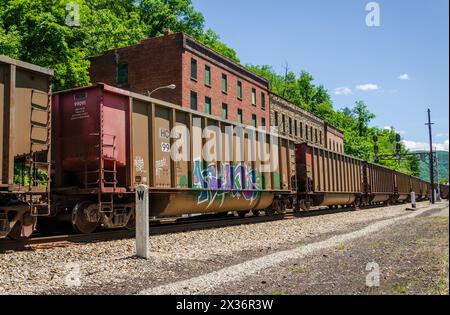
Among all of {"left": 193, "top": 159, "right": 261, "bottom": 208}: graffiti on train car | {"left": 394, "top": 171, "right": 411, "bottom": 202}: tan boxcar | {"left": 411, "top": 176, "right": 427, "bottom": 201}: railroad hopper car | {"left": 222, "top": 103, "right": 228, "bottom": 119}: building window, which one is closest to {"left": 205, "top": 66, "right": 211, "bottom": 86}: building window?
{"left": 222, "top": 103, "right": 228, "bottom": 119}: building window

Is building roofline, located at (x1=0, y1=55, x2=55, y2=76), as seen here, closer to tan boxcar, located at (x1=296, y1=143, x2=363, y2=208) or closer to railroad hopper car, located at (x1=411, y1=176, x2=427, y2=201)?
tan boxcar, located at (x1=296, y1=143, x2=363, y2=208)

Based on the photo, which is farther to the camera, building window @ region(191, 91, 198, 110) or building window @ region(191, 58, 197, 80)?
building window @ region(191, 58, 197, 80)

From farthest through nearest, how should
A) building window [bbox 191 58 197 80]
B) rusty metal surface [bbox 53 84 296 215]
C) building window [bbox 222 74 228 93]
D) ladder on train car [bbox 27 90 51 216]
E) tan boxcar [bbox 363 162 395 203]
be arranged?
building window [bbox 222 74 228 93] → building window [bbox 191 58 197 80] → tan boxcar [bbox 363 162 395 203] → rusty metal surface [bbox 53 84 296 215] → ladder on train car [bbox 27 90 51 216]

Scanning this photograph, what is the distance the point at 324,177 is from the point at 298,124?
30818 mm

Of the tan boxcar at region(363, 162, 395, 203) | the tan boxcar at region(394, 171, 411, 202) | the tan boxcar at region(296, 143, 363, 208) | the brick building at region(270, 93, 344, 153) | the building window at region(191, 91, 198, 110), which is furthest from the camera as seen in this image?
the brick building at region(270, 93, 344, 153)

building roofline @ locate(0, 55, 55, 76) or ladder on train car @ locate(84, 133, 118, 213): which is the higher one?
building roofline @ locate(0, 55, 55, 76)

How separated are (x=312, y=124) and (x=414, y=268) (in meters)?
54.2

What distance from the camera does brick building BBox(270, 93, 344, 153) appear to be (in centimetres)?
4984

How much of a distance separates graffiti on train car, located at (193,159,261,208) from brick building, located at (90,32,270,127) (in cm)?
1914

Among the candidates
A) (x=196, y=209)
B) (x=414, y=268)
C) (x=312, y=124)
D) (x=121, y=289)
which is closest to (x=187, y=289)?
(x=121, y=289)

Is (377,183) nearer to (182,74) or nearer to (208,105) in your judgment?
(208,105)

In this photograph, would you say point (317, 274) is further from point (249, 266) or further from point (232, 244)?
point (232, 244)

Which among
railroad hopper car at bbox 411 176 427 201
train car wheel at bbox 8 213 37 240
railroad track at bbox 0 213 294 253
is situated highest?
railroad hopper car at bbox 411 176 427 201

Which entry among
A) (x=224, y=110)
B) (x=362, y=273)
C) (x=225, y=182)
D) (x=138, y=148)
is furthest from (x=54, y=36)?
(x=362, y=273)
